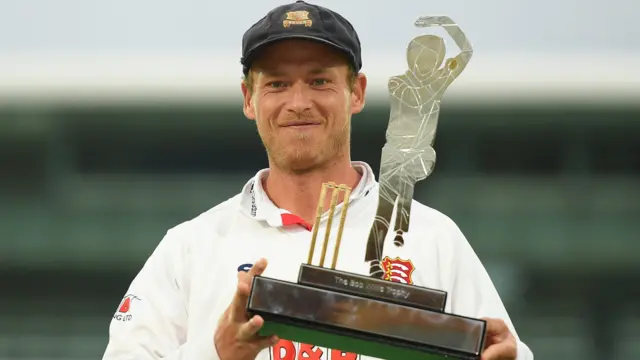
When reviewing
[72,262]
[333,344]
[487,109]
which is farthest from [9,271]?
[333,344]

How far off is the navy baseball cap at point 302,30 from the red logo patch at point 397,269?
0.89 ft

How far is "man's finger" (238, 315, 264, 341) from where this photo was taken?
1368 millimetres

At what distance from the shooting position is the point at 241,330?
1406mm

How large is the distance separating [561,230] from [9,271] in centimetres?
292

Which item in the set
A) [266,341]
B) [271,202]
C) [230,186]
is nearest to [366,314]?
[266,341]

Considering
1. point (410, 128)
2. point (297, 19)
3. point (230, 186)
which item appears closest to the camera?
point (410, 128)

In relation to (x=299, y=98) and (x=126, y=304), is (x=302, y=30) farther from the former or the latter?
(x=126, y=304)

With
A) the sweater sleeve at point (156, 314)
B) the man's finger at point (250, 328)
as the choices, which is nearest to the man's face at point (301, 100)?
the sweater sleeve at point (156, 314)

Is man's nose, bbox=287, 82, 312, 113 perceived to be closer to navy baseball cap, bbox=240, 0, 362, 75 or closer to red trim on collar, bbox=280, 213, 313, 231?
navy baseball cap, bbox=240, 0, 362, 75

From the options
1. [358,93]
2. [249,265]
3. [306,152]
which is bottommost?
[249,265]

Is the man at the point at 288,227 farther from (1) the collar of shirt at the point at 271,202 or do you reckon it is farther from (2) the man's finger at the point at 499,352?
(2) the man's finger at the point at 499,352

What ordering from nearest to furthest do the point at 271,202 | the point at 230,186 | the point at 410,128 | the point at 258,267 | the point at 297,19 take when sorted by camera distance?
the point at 258,267, the point at 410,128, the point at 297,19, the point at 271,202, the point at 230,186

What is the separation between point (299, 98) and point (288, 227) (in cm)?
21

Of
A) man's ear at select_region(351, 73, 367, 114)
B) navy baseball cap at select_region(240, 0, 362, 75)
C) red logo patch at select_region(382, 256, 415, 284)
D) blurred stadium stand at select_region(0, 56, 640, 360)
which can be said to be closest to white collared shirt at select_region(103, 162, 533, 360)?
red logo patch at select_region(382, 256, 415, 284)
